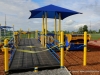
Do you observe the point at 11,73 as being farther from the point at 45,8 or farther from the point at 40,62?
the point at 45,8

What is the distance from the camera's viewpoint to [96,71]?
274 inches

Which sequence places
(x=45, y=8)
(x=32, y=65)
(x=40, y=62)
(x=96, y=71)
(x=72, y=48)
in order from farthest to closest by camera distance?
(x=72, y=48), (x=45, y=8), (x=40, y=62), (x=32, y=65), (x=96, y=71)

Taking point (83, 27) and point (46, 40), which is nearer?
point (46, 40)

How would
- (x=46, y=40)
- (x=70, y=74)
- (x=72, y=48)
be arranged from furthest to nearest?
(x=72, y=48) → (x=46, y=40) → (x=70, y=74)

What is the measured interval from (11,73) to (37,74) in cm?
112

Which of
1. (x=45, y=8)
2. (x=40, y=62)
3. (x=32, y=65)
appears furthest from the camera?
(x=45, y=8)

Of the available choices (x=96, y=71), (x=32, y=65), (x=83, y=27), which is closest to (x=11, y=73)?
(x=32, y=65)

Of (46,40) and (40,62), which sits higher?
(46,40)

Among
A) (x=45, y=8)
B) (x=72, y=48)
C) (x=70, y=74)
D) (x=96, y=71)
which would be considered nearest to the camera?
(x=70, y=74)

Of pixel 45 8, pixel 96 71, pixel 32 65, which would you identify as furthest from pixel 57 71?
pixel 45 8

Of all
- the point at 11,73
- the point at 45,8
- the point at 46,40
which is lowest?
the point at 11,73

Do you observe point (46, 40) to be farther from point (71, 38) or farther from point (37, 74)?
point (37, 74)

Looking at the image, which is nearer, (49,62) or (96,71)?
(96,71)

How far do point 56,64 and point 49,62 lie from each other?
0.46m
